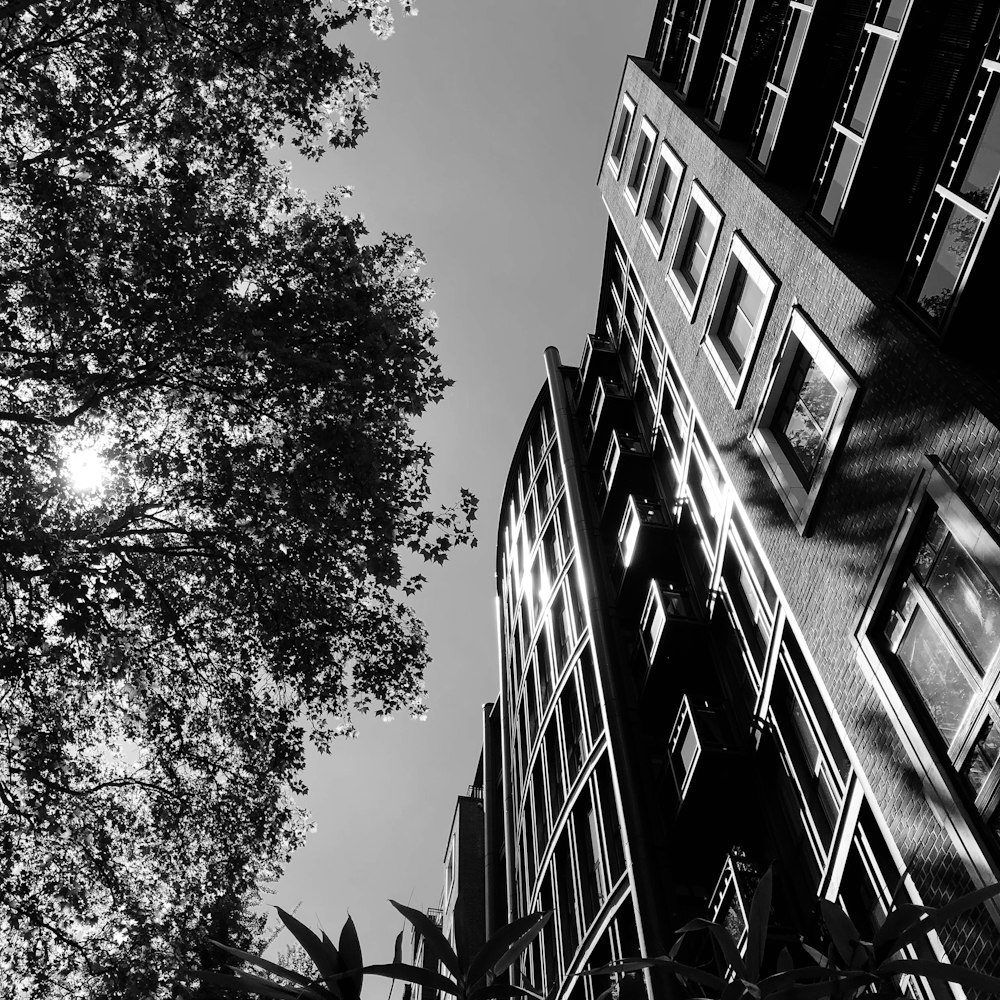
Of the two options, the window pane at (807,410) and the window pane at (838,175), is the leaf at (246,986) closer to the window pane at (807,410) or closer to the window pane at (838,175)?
the window pane at (807,410)

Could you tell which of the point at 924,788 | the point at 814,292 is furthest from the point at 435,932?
the point at 814,292

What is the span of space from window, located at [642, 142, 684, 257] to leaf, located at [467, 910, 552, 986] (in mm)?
18584

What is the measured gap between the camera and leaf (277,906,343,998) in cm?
367

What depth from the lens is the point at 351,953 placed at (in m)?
3.80

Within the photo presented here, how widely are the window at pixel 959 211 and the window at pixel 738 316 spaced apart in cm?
359

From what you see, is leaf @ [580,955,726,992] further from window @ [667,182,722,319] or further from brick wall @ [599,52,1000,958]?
window @ [667,182,722,319]

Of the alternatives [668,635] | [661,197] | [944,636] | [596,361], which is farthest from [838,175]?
[596,361]

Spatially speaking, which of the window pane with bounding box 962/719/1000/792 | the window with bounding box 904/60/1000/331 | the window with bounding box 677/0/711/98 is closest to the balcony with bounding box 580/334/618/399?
the window with bounding box 677/0/711/98

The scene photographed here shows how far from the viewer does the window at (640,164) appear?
73.0ft

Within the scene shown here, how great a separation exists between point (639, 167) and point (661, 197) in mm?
2323

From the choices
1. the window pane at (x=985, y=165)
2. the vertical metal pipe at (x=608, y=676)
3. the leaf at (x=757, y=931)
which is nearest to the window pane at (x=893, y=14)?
the window pane at (x=985, y=165)

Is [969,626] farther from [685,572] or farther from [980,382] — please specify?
[685,572]

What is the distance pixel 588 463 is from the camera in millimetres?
28844

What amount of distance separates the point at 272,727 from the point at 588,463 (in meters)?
17.4
